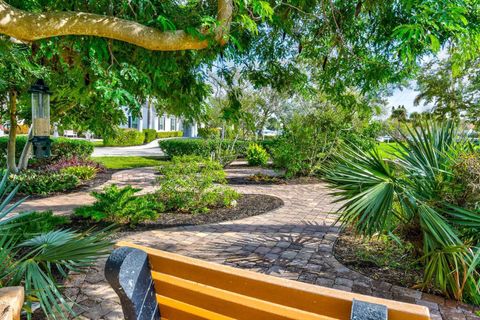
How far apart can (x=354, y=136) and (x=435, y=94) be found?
1432cm

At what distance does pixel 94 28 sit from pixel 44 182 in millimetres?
7612

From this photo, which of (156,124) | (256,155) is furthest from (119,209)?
(156,124)

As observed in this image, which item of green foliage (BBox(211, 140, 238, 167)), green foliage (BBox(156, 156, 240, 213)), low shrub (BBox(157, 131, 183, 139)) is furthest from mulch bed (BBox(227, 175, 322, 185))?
low shrub (BBox(157, 131, 183, 139))

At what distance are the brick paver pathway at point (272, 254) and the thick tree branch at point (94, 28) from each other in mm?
2424

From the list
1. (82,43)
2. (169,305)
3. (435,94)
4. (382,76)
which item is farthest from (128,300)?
(435,94)

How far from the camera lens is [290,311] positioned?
1213 mm

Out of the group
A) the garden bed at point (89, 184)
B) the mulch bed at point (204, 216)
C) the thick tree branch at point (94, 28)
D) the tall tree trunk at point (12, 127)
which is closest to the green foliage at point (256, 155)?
the garden bed at point (89, 184)

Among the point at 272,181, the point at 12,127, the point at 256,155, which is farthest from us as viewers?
the point at 256,155

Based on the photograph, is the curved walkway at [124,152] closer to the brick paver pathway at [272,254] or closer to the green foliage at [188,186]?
the green foliage at [188,186]

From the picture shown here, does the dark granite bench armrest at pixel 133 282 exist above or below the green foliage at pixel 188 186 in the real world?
above

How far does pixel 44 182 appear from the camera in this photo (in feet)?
28.8

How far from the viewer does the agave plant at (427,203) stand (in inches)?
122

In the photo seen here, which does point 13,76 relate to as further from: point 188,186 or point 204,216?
point 204,216

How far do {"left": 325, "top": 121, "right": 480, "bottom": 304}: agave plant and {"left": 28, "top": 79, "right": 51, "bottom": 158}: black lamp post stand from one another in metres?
3.59
